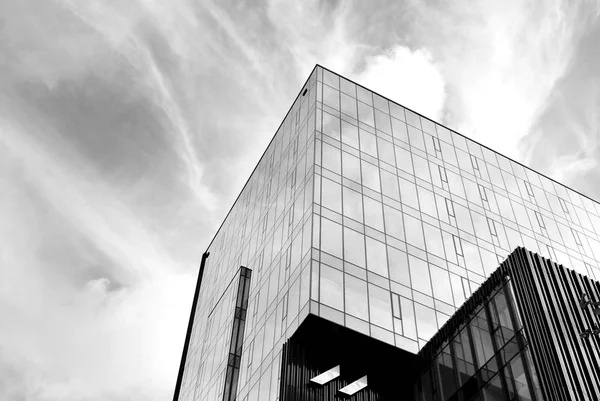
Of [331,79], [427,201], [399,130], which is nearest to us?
[427,201]

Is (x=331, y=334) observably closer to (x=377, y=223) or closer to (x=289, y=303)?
(x=289, y=303)

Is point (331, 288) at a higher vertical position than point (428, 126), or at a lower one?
lower

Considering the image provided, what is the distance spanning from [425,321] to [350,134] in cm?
1662

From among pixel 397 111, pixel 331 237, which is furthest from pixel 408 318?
pixel 397 111

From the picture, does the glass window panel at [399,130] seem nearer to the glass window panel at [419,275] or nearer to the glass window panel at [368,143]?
the glass window panel at [368,143]

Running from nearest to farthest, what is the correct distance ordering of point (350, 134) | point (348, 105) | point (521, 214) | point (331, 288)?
1. point (331, 288)
2. point (350, 134)
3. point (348, 105)
4. point (521, 214)

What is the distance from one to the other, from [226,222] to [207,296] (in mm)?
8726

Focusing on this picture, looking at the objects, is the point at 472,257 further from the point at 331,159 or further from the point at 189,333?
the point at 189,333

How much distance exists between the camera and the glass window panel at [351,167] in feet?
152

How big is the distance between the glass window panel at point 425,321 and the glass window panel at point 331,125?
14.9 meters

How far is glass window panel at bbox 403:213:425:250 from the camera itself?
146 ft

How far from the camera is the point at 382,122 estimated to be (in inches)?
2119

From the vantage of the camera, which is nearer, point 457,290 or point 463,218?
point 457,290

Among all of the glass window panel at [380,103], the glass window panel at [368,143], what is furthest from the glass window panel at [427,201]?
the glass window panel at [380,103]
